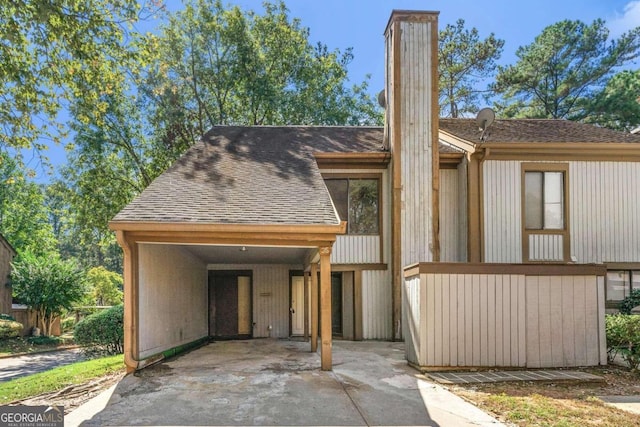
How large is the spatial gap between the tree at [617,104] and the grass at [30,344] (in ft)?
83.3

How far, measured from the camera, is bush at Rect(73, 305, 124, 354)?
12141mm

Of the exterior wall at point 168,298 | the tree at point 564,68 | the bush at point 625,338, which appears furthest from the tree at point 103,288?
the bush at point 625,338

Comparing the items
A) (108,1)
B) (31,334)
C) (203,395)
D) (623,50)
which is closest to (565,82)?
(623,50)

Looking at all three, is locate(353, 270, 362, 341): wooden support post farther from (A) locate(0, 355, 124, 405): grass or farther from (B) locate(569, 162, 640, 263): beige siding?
(A) locate(0, 355, 124, 405): grass

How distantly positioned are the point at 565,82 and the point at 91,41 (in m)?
22.6

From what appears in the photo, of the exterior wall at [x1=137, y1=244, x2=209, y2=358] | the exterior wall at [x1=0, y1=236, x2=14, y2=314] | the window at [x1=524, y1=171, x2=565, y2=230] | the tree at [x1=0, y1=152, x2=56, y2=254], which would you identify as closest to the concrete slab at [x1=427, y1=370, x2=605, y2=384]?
the exterior wall at [x1=137, y1=244, x2=209, y2=358]

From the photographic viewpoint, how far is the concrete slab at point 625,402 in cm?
568

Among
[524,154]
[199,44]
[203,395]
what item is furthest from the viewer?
[199,44]

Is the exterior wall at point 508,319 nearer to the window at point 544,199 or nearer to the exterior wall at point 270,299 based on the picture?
the window at point 544,199

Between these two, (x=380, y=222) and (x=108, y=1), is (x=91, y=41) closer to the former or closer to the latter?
(x=108, y=1)

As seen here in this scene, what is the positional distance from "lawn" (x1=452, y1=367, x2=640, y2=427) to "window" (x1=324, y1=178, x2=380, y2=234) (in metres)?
5.99

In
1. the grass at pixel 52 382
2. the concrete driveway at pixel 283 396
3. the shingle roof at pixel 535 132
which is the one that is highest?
the shingle roof at pixel 535 132

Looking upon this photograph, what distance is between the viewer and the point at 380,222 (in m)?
12.2

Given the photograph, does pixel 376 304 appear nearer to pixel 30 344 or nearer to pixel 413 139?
pixel 413 139
